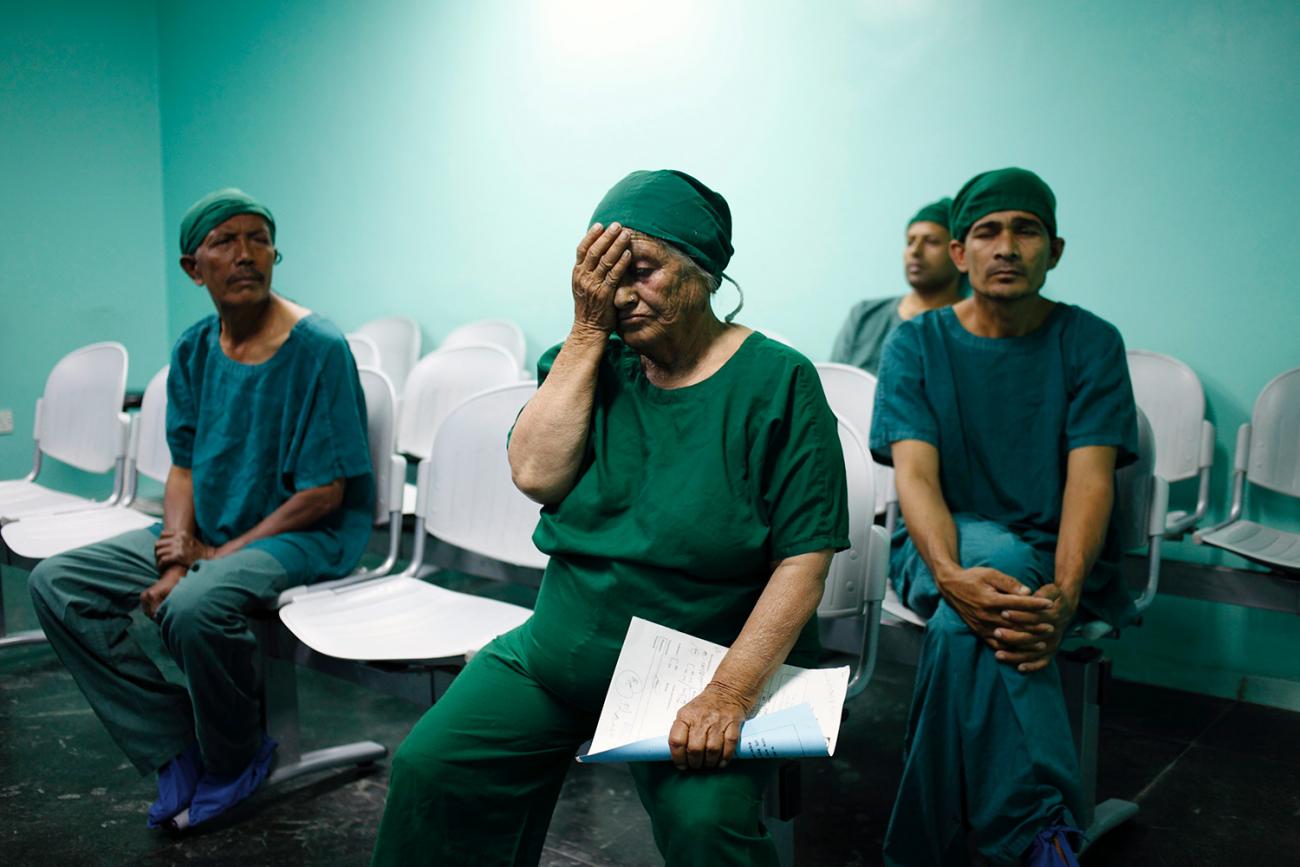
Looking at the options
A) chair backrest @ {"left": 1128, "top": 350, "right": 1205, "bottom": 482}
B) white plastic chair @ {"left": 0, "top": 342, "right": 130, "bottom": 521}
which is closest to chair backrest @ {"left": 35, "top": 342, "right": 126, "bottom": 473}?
white plastic chair @ {"left": 0, "top": 342, "right": 130, "bottom": 521}

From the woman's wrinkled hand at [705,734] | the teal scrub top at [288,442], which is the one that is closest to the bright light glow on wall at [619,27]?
the teal scrub top at [288,442]

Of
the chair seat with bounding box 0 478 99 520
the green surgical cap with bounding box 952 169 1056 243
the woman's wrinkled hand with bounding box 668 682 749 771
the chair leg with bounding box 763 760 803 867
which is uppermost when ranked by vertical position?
the green surgical cap with bounding box 952 169 1056 243

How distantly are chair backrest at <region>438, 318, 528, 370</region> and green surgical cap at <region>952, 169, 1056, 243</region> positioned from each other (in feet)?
8.78

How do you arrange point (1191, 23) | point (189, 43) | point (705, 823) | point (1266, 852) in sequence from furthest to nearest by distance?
point (189, 43), point (1191, 23), point (1266, 852), point (705, 823)

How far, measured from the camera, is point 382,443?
102 inches

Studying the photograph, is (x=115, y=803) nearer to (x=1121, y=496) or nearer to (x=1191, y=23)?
(x=1121, y=496)

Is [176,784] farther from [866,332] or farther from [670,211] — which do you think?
[866,332]

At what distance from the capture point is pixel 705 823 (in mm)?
1288

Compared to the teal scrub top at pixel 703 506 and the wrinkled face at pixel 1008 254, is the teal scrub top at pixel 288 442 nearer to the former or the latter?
the teal scrub top at pixel 703 506

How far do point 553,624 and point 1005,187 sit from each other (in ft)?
4.38

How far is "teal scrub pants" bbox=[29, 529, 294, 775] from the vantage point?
2.15m

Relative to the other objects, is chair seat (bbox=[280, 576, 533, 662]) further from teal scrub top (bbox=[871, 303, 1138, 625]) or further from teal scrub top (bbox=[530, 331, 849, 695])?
teal scrub top (bbox=[871, 303, 1138, 625])

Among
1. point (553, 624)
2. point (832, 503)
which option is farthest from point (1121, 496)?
point (553, 624)

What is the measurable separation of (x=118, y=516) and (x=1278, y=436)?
3457mm
